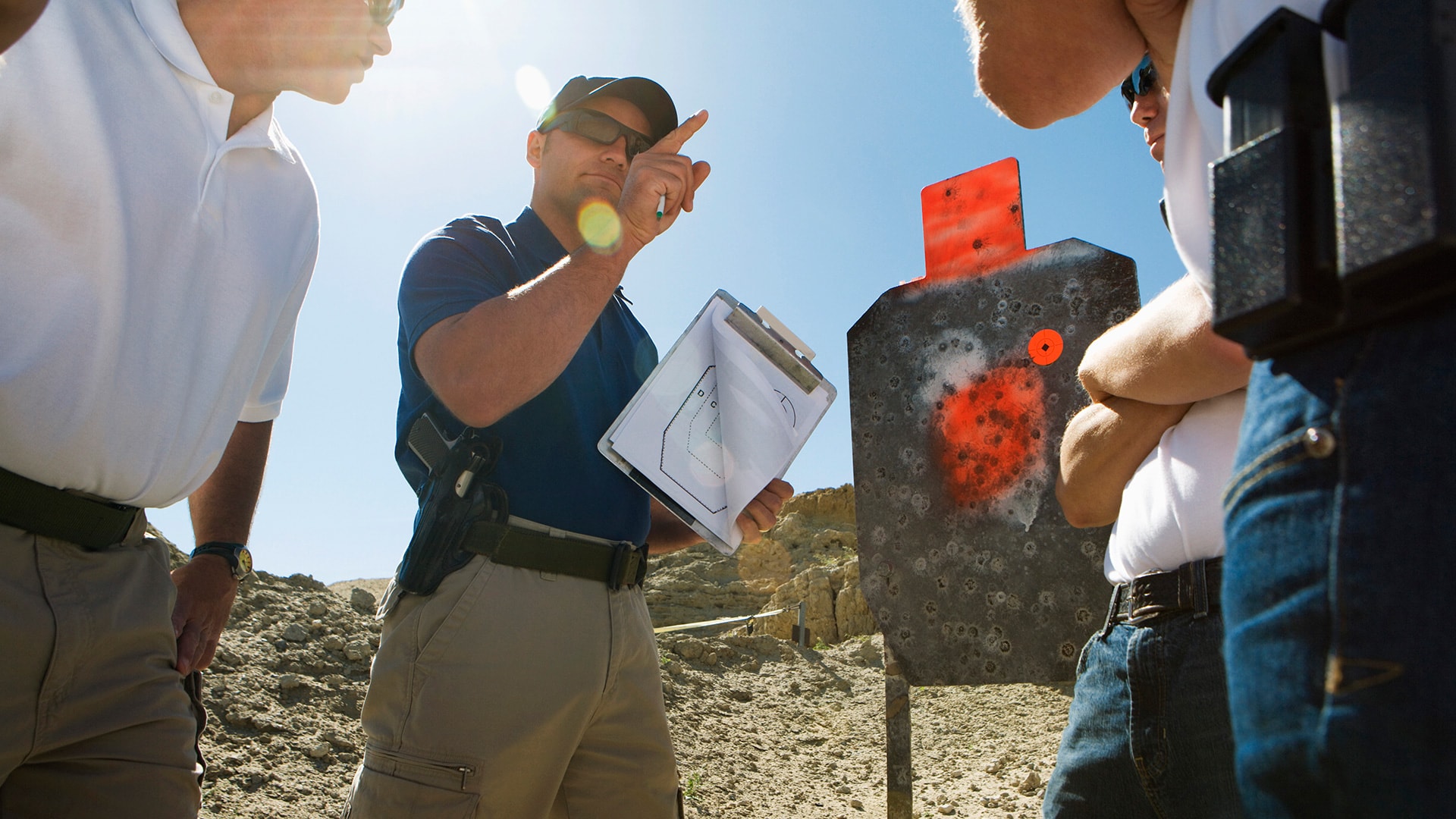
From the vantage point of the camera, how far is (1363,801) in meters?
0.53

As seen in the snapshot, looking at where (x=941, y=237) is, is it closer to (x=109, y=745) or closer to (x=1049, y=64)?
(x=1049, y=64)

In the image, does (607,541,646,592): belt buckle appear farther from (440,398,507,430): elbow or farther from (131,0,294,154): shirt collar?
(131,0,294,154): shirt collar

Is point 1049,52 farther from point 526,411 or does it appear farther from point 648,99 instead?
point 648,99

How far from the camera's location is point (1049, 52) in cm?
104

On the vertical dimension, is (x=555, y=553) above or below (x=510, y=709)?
above

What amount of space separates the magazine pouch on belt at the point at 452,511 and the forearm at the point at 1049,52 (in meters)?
1.11

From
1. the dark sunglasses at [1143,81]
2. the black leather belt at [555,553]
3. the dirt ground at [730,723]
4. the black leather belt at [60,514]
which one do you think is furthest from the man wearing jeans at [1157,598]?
the dirt ground at [730,723]

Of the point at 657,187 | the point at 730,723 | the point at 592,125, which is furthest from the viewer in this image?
the point at 730,723

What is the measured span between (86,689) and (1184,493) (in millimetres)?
1640

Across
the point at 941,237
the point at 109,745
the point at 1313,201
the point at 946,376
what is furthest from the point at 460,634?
the point at 941,237

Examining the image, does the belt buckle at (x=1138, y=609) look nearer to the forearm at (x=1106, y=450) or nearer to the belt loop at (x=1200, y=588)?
the belt loop at (x=1200, y=588)

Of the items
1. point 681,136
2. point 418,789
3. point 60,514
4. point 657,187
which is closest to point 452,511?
point 418,789

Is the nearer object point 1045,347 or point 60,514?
point 60,514

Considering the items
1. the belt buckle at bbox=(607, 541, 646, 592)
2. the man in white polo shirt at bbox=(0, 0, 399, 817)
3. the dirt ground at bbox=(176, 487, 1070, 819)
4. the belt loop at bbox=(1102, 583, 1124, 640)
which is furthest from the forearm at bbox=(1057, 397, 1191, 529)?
the dirt ground at bbox=(176, 487, 1070, 819)
